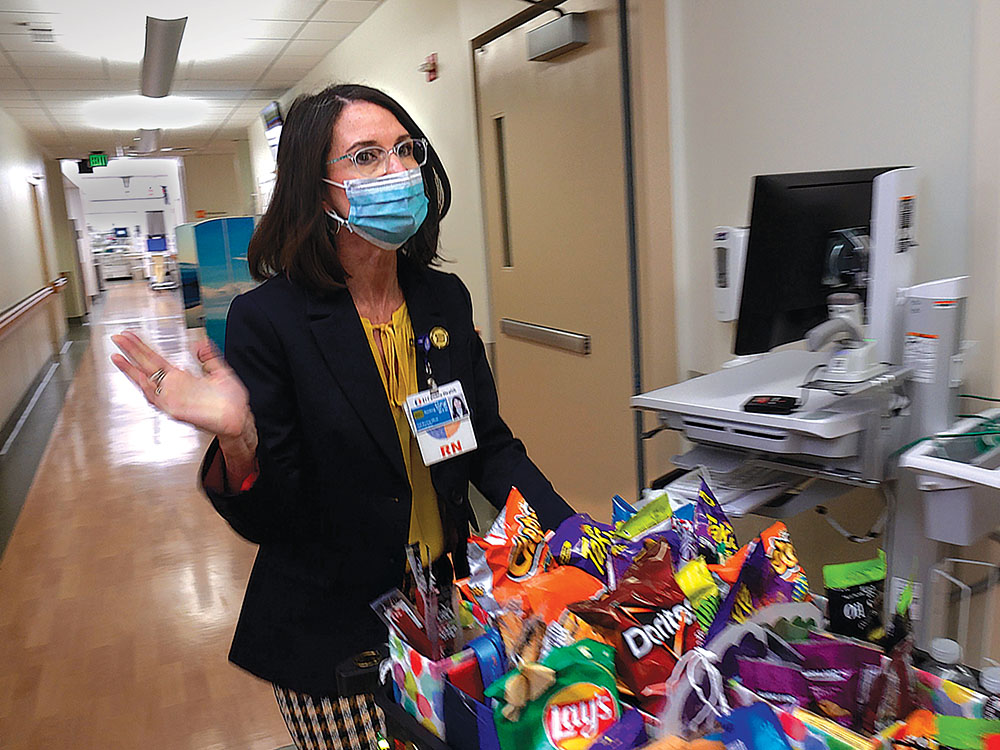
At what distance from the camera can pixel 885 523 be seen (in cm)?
181

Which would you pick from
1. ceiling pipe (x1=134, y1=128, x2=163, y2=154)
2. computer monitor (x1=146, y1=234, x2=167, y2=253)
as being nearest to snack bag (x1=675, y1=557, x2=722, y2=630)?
ceiling pipe (x1=134, y1=128, x2=163, y2=154)

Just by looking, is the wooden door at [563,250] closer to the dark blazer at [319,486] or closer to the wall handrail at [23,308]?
the dark blazer at [319,486]

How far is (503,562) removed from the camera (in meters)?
0.88

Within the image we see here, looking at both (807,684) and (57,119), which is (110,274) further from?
(807,684)

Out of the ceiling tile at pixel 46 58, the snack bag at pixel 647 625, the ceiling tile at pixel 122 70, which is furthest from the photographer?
the ceiling tile at pixel 122 70

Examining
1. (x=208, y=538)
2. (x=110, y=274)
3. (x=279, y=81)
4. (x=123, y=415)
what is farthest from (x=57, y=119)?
(x=110, y=274)

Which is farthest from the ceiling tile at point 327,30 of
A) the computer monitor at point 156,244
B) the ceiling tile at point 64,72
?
the computer monitor at point 156,244

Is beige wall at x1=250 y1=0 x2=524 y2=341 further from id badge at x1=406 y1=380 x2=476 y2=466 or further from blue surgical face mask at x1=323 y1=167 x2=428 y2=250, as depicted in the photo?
id badge at x1=406 y1=380 x2=476 y2=466

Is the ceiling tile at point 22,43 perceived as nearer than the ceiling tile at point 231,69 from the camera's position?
Yes

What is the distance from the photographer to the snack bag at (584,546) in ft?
2.85

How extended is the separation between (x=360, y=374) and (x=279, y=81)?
25.4 ft

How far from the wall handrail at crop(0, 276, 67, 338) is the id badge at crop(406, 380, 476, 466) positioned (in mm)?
6428

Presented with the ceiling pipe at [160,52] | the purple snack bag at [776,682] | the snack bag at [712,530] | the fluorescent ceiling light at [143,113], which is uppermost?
the fluorescent ceiling light at [143,113]

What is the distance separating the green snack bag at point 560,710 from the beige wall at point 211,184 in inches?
660
